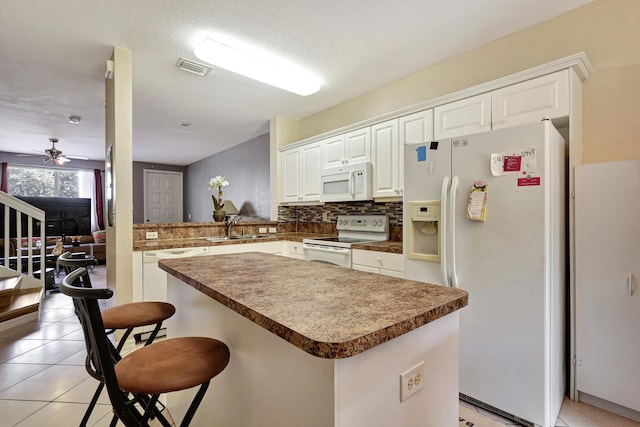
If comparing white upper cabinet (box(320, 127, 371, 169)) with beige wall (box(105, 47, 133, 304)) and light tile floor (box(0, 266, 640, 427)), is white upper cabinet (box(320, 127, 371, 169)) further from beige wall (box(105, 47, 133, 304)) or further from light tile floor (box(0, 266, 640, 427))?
light tile floor (box(0, 266, 640, 427))

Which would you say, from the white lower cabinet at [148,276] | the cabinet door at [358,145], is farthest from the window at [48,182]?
the cabinet door at [358,145]

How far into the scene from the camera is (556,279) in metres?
1.77

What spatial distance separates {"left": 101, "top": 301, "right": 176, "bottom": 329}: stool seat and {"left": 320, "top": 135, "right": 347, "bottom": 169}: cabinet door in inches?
92.6

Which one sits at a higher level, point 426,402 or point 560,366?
point 426,402

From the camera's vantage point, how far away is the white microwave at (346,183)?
3123 millimetres

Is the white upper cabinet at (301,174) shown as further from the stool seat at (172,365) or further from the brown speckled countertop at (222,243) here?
the stool seat at (172,365)

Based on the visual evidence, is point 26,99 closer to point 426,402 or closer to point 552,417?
point 426,402

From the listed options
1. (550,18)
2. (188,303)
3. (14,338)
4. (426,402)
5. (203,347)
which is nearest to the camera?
(426,402)

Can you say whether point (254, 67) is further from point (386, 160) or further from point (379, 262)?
point (379, 262)

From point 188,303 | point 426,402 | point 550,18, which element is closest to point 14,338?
point 188,303

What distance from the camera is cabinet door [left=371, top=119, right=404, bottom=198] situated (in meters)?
2.89

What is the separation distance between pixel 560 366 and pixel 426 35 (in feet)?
7.94

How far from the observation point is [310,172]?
3846 millimetres

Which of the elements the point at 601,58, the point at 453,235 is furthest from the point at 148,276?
the point at 601,58
